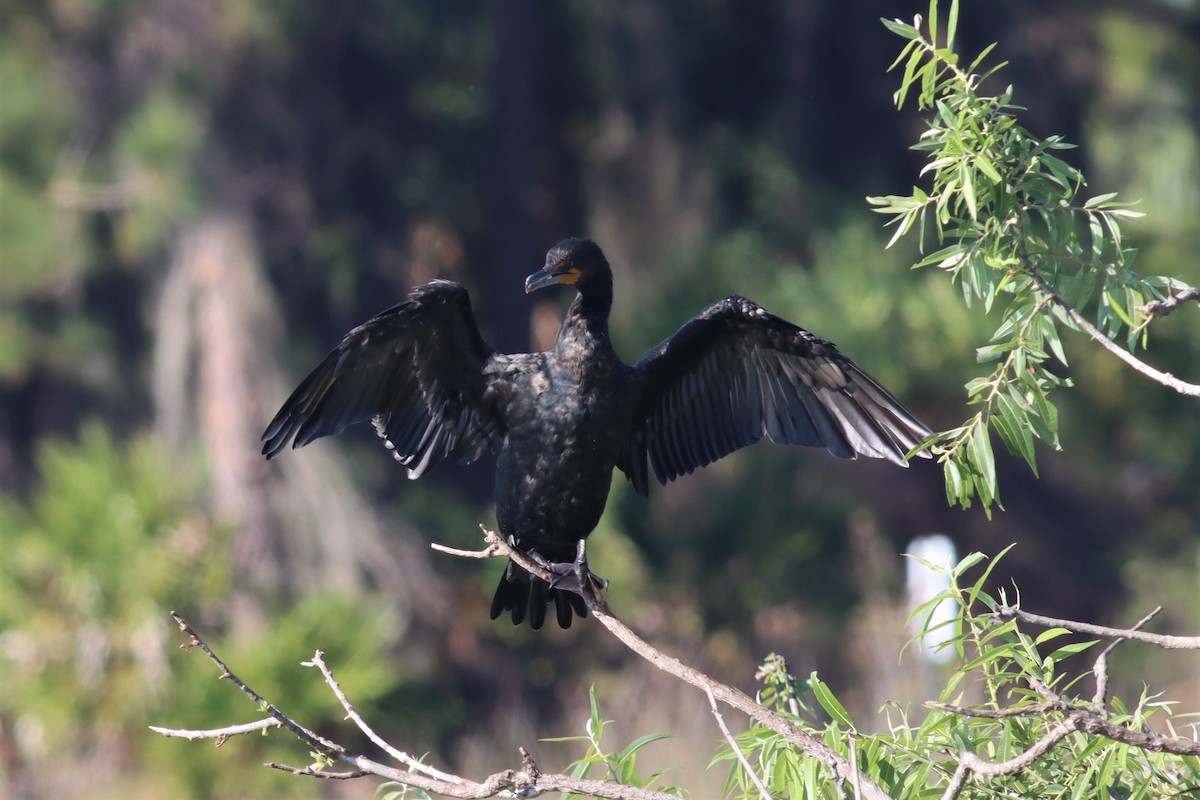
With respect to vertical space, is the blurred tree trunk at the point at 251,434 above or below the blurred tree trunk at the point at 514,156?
below

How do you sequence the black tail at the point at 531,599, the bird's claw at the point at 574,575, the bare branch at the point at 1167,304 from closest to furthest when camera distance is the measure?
the bare branch at the point at 1167,304, the bird's claw at the point at 574,575, the black tail at the point at 531,599

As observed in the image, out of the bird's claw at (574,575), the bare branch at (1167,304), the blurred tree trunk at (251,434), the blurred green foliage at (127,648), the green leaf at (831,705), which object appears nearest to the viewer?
the bare branch at (1167,304)

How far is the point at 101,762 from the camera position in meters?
6.80

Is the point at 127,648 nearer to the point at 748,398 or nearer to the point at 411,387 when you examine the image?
the point at 411,387

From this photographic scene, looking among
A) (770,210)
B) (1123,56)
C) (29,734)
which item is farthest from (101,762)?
(1123,56)

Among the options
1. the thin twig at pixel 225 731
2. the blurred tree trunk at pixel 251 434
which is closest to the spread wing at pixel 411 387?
the thin twig at pixel 225 731

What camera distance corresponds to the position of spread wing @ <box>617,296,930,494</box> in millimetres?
3344

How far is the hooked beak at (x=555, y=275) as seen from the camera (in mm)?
3369

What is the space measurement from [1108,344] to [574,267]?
5.15 feet

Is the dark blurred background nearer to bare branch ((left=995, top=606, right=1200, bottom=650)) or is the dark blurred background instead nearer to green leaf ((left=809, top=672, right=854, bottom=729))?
green leaf ((left=809, top=672, right=854, bottom=729))

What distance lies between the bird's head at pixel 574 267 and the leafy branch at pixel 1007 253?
1162 mm

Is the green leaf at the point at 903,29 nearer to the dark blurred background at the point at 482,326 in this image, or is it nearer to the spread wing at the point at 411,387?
the spread wing at the point at 411,387

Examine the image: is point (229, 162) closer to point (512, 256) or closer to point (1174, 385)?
point (512, 256)

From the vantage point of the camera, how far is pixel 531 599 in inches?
139
